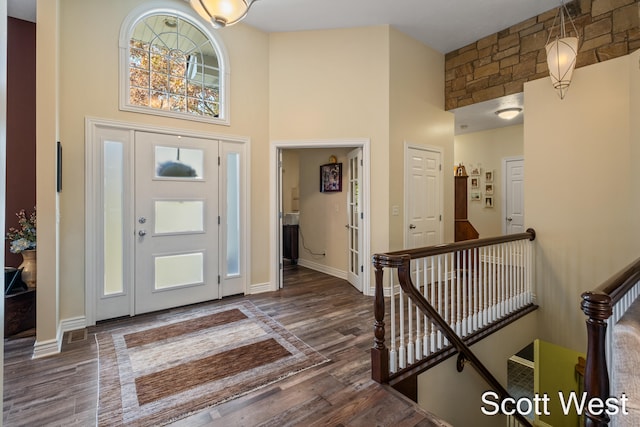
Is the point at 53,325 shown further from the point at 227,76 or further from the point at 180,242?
the point at 227,76

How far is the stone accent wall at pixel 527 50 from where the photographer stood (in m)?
3.18

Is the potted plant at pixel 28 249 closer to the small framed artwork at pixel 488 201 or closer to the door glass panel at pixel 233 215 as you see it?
the door glass panel at pixel 233 215

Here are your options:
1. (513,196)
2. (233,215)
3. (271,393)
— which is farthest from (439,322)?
(513,196)

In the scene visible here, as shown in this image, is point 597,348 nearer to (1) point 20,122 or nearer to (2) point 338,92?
(2) point 338,92

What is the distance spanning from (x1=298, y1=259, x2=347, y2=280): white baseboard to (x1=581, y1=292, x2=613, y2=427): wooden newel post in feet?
11.5

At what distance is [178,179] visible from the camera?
3.51m

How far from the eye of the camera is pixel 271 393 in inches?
77.6

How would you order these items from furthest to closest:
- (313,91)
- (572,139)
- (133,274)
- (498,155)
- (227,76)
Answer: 1. (498,155)
2. (313,91)
3. (227,76)
4. (572,139)
5. (133,274)

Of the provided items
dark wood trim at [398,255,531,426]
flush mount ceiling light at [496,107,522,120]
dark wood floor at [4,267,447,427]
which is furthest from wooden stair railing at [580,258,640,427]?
flush mount ceiling light at [496,107,522,120]

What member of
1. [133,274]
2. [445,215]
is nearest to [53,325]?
Answer: [133,274]

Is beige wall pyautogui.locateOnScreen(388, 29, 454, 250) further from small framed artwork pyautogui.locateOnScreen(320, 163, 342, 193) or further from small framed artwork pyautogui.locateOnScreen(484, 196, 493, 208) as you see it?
small framed artwork pyautogui.locateOnScreen(484, 196, 493, 208)

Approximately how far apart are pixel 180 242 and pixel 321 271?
250 cm

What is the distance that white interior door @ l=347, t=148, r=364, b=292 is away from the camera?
4168mm

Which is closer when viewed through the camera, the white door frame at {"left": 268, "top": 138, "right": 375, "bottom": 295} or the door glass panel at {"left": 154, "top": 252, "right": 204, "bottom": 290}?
the door glass panel at {"left": 154, "top": 252, "right": 204, "bottom": 290}
